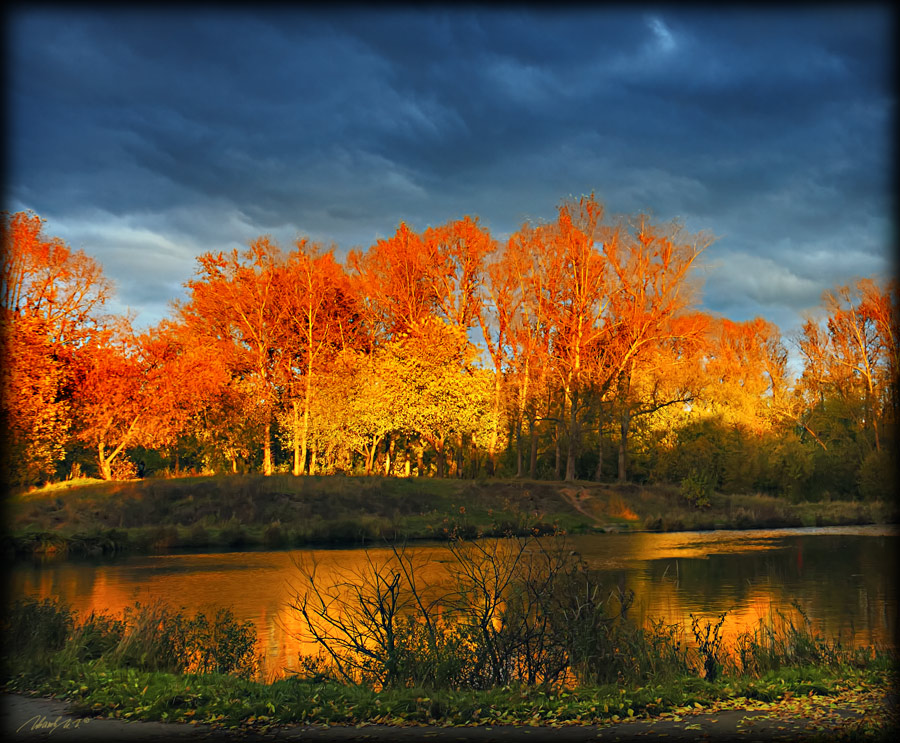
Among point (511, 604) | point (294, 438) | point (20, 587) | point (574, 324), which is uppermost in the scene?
point (574, 324)

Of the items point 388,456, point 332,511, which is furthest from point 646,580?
point 388,456

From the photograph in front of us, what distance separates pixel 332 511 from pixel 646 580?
62.0 feet

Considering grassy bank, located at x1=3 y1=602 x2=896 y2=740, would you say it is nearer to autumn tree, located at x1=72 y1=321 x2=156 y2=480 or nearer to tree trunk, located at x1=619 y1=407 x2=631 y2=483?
autumn tree, located at x1=72 y1=321 x2=156 y2=480

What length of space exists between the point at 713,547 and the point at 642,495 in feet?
41.7

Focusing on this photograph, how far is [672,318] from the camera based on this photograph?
47.9m

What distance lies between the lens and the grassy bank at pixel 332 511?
3259 cm

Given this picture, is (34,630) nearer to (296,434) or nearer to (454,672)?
(454,672)

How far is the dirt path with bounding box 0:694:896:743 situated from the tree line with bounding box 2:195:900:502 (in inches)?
1336

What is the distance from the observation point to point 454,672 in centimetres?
971

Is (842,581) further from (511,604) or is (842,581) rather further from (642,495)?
(642,495)

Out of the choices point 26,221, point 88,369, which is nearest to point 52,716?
point 26,221

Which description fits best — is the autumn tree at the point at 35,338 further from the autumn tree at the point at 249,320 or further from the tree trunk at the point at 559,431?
the tree trunk at the point at 559,431

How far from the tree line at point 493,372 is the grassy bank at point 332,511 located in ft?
10.5

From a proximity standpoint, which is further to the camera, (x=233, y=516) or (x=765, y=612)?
(x=233, y=516)
